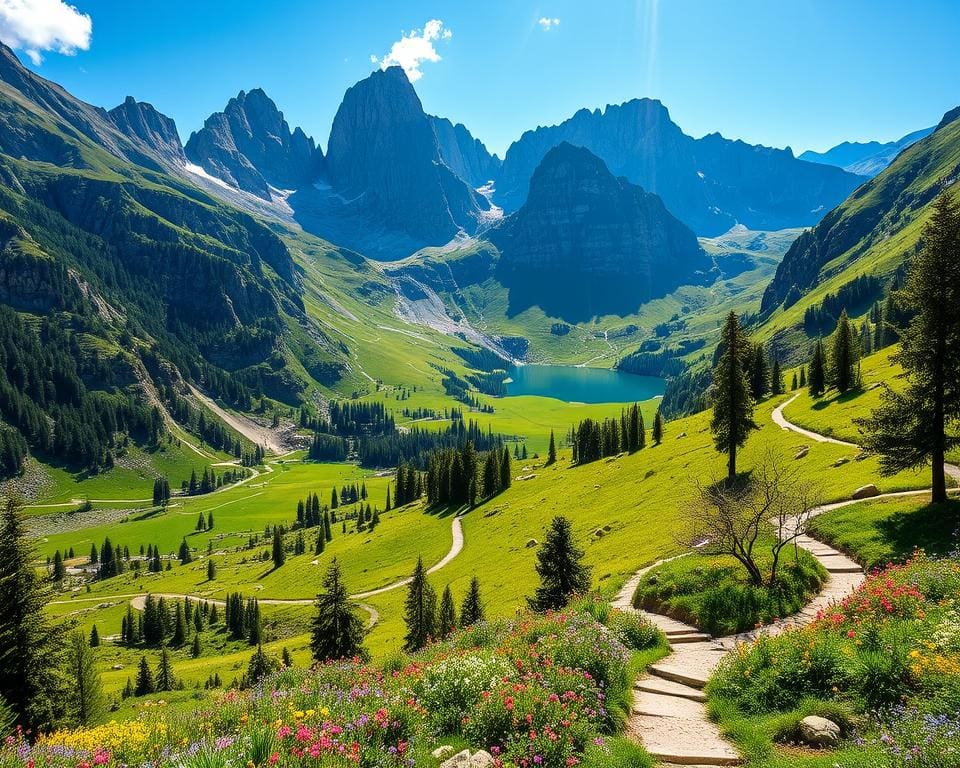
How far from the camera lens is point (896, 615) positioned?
14.1 metres

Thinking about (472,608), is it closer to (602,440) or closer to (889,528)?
(889,528)

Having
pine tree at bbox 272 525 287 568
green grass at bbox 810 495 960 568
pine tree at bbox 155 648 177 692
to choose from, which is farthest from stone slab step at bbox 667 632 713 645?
pine tree at bbox 272 525 287 568

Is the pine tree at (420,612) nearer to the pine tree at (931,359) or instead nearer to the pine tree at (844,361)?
the pine tree at (931,359)

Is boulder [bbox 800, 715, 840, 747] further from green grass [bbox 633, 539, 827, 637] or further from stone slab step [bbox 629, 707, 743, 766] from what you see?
green grass [bbox 633, 539, 827, 637]

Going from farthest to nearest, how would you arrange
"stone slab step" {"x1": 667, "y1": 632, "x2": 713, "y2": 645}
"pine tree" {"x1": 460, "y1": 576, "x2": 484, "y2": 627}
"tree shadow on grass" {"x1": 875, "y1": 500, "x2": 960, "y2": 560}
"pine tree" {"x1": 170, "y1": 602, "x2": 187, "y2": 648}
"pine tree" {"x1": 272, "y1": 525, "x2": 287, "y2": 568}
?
1. "pine tree" {"x1": 272, "y1": 525, "x2": 287, "y2": 568}
2. "pine tree" {"x1": 170, "y1": 602, "x2": 187, "y2": 648}
3. "pine tree" {"x1": 460, "y1": 576, "x2": 484, "y2": 627}
4. "tree shadow on grass" {"x1": 875, "y1": 500, "x2": 960, "y2": 560}
5. "stone slab step" {"x1": 667, "y1": 632, "x2": 713, "y2": 645}

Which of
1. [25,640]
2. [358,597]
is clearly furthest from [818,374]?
[25,640]

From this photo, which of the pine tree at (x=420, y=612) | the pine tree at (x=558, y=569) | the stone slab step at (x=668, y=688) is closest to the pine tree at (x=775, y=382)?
the pine tree at (x=420, y=612)

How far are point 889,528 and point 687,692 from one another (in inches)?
849

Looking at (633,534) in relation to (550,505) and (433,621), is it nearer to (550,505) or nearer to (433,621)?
(433,621)

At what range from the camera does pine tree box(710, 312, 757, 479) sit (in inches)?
2143

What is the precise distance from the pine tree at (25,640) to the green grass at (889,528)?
46.6 meters

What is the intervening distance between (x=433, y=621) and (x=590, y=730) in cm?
4659

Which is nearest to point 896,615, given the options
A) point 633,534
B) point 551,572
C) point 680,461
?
point 551,572

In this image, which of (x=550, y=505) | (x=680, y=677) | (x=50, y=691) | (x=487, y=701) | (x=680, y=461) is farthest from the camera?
(x=550, y=505)
